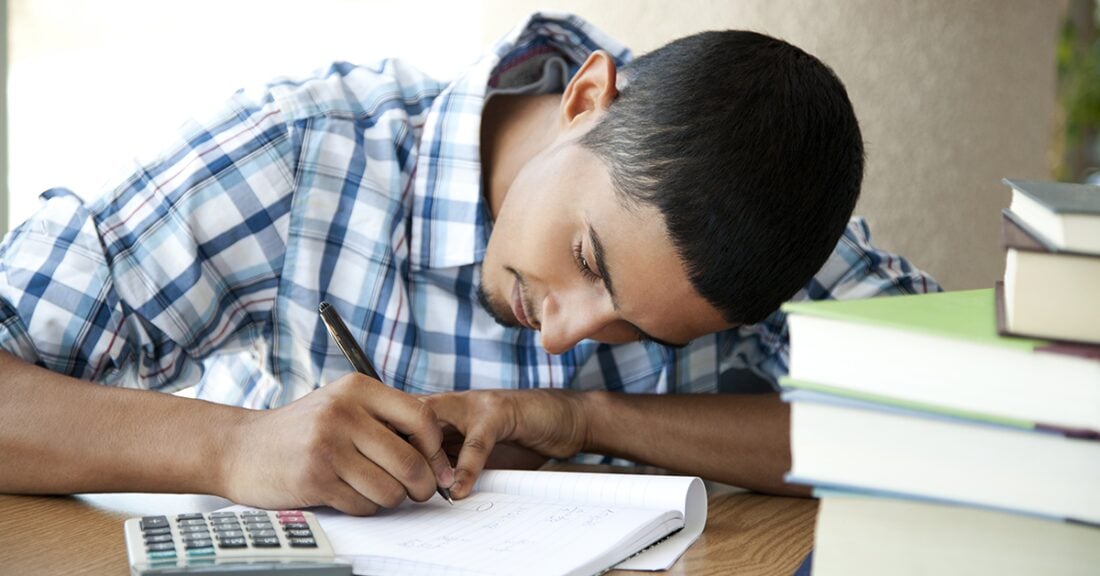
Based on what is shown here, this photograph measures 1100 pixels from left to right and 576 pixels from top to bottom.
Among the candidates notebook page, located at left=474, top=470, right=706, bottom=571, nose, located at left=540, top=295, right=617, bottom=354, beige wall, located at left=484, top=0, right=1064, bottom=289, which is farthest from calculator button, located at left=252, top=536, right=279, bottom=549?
beige wall, located at left=484, top=0, right=1064, bottom=289

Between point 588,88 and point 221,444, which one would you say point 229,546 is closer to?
point 221,444

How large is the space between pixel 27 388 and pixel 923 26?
1.40m

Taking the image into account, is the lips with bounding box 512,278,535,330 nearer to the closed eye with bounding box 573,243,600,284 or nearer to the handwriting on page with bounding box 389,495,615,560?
the closed eye with bounding box 573,243,600,284

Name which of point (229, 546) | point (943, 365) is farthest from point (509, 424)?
point (943, 365)

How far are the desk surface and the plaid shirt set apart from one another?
0.22m

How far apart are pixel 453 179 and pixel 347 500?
50cm

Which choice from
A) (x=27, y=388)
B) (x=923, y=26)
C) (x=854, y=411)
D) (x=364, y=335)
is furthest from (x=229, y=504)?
(x=923, y=26)

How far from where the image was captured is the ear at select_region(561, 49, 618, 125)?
45.9 inches

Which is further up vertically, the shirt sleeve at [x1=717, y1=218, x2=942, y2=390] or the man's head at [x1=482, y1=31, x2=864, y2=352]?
the man's head at [x1=482, y1=31, x2=864, y2=352]

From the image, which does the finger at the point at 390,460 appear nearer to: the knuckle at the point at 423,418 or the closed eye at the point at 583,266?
the knuckle at the point at 423,418

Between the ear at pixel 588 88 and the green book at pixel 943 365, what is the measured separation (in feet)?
2.11

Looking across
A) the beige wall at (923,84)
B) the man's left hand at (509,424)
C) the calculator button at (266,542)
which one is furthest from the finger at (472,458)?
the beige wall at (923,84)

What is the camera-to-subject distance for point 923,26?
1777 millimetres

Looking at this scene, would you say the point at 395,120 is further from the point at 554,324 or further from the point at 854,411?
the point at 854,411
